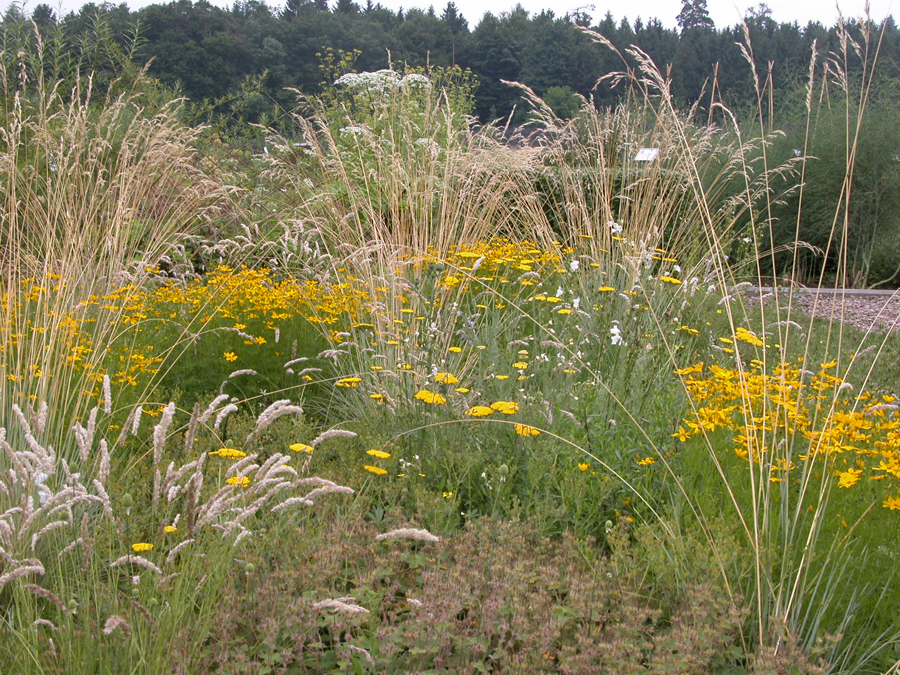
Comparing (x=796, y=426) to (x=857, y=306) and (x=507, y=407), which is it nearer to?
(x=507, y=407)

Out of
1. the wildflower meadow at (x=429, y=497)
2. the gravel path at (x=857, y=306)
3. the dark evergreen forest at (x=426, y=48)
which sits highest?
the dark evergreen forest at (x=426, y=48)

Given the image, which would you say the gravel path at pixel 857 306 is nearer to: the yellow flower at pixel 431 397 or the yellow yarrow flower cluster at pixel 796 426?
Result: the yellow yarrow flower cluster at pixel 796 426

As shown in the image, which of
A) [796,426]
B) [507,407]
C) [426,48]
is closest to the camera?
[796,426]

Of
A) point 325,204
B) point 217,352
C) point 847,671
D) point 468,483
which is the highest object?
point 325,204

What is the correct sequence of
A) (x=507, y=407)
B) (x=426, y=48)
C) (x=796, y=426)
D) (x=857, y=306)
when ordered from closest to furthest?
1. (x=796, y=426)
2. (x=507, y=407)
3. (x=857, y=306)
4. (x=426, y=48)

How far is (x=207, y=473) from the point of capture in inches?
92.5

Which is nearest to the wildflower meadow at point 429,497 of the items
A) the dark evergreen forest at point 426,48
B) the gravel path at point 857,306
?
the gravel path at point 857,306

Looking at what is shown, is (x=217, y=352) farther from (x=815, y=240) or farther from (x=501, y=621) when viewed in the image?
(x=815, y=240)

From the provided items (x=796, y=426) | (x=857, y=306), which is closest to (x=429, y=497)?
(x=796, y=426)

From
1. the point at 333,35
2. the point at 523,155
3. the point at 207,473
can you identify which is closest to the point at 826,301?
the point at 523,155

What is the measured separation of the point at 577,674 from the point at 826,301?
6.66m

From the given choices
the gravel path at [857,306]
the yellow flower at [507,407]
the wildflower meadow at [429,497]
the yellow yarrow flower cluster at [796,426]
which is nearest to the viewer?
the wildflower meadow at [429,497]

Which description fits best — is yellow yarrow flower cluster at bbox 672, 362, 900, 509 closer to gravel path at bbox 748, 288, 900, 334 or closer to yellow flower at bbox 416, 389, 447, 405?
yellow flower at bbox 416, 389, 447, 405

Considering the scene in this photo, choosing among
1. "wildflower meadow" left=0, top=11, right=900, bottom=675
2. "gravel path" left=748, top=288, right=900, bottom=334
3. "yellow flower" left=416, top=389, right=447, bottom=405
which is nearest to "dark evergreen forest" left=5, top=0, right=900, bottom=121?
"gravel path" left=748, top=288, right=900, bottom=334
